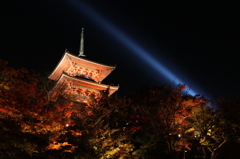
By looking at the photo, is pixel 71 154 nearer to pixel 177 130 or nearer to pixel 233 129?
pixel 177 130

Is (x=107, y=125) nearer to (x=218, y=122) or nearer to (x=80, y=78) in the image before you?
(x=218, y=122)

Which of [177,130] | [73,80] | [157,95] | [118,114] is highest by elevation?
[73,80]

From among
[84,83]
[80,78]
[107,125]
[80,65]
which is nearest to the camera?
[107,125]

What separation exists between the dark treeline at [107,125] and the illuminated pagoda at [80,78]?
4.71 ft

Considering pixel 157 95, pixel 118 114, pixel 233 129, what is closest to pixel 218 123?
pixel 233 129

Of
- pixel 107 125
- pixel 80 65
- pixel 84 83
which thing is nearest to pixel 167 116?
pixel 107 125

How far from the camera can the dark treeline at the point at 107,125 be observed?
394 inches

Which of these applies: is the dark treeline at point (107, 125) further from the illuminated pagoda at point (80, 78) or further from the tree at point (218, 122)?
the illuminated pagoda at point (80, 78)

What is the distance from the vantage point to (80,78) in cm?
2134

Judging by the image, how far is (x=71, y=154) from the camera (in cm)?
1259

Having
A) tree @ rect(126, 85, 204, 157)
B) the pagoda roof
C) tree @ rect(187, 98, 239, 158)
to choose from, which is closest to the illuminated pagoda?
the pagoda roof

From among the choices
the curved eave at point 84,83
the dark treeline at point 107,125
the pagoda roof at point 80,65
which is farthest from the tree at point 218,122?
the pagoda roof at point 80,65

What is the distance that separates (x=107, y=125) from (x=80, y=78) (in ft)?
29.7

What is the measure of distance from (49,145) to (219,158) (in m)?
12.9
